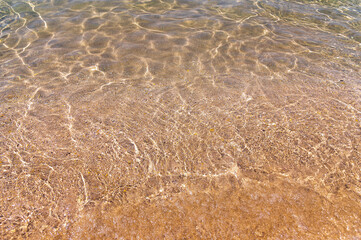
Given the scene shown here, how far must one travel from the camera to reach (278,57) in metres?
4.13

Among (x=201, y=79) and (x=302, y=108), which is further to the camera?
(x=201, y=79)

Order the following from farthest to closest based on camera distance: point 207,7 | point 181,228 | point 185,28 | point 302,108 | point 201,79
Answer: point 207,7 < point 185,28 < point 201,79 < point 302,108 < point 181,228

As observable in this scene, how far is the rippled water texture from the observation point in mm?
1907

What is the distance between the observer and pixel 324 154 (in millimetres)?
2418

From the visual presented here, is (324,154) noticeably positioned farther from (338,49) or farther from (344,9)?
(344,9)

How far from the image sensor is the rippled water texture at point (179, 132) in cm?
191

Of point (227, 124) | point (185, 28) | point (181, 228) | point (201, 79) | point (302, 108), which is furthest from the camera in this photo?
point (185, 28)

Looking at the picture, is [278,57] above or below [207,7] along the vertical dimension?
below

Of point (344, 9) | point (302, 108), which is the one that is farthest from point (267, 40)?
point (344, 9)

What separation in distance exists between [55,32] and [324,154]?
5809 millimetres

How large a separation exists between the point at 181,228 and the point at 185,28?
4.52 meters

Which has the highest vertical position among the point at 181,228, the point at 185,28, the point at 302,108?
the point at 185,28

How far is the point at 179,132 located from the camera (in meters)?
2.68

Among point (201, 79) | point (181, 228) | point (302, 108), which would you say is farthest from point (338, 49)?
point (181, 228)
